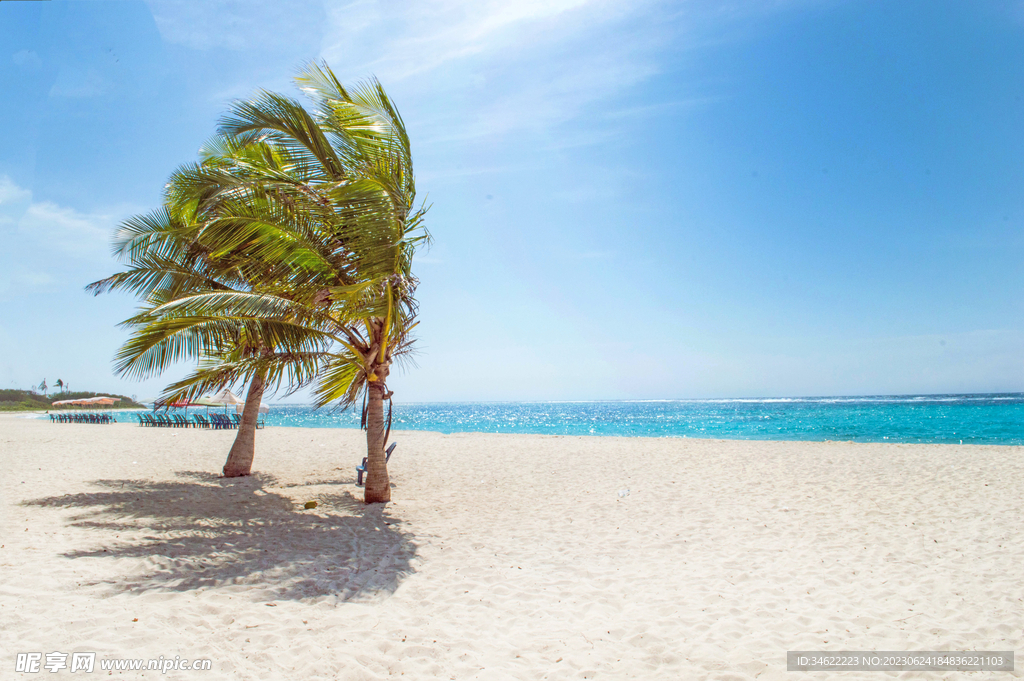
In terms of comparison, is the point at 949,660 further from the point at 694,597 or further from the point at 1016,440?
the point at 1016,440

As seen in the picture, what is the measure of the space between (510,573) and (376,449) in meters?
3.34

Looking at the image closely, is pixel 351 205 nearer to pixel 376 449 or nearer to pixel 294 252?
pixel 294 252

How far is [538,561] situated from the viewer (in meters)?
5.16

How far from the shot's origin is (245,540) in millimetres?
5621

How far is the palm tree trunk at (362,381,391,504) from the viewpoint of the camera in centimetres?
724

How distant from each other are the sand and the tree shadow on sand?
35 mm

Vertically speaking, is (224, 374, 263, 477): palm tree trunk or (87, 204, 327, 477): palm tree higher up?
(87, 204, 327, 477): palm tree

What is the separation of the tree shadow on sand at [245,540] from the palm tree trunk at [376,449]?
0.25m

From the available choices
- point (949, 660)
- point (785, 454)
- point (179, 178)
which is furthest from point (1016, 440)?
point (179, 178)

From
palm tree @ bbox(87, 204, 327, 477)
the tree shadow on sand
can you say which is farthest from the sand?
palm tree @ bbox(87, 204, 327, 477)

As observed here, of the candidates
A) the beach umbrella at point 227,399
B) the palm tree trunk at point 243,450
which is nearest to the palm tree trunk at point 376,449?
the palm tree trunk at point 243,450

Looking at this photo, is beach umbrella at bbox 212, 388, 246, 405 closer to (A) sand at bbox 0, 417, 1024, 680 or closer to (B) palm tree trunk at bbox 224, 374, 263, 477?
(A) sand at bbox 0, 417, 1024, 680

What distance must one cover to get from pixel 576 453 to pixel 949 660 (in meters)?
11.0

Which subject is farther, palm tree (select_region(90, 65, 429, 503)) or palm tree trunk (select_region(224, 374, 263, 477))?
palm tree trunk (select_region(224, 374, 263, 477))
